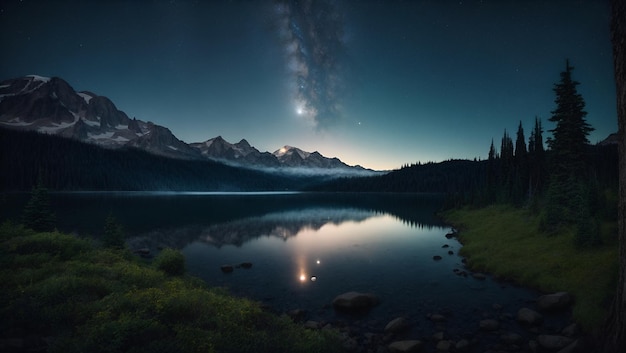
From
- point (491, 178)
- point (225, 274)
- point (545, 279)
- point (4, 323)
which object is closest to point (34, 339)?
point (4, 323)

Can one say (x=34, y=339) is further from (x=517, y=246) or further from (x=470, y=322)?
(x=517, y=246)

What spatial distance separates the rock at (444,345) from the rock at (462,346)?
1.21 feet

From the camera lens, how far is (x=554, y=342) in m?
14.1

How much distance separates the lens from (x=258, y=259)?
118ft

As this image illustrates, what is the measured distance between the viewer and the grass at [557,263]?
1727 cm

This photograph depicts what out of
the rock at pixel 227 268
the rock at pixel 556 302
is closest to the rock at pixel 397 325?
the rock at pixel 556 302

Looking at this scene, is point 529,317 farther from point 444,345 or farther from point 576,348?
point 444,345

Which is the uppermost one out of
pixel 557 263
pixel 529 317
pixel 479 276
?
pixel 557 263

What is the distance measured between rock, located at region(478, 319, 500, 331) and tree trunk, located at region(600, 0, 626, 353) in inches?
352

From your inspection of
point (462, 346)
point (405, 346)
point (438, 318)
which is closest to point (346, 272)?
point (438, 318)

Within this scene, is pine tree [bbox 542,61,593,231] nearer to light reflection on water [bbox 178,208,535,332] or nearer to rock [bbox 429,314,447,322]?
light reflection on water [bbox 178,208,535,332]

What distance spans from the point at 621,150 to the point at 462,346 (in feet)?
39.4

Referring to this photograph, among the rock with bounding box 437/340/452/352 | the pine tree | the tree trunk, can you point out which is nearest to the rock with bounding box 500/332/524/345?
the rock with bounding box 437/340/452/352

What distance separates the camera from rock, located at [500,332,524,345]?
14.8 m
